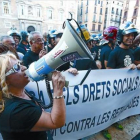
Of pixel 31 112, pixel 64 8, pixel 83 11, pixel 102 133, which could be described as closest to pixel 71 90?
pixel 31 112

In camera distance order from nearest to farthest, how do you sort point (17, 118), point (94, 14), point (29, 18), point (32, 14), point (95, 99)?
point (17, 118) → point (95, 99) → point (29, 18) → point (32, 14) → point (94, 14)

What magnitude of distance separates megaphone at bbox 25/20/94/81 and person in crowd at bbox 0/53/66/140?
0.28 feet

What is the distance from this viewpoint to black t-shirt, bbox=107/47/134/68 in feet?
7.62

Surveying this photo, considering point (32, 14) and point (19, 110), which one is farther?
point (32, 14)

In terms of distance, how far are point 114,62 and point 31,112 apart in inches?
74.5

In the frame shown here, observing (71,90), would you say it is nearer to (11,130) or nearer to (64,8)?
(11,130)

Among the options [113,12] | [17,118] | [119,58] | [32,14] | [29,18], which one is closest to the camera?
[17,118]

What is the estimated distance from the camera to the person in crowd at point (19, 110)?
2.73 feet

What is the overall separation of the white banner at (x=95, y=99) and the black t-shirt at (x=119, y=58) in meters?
0.19

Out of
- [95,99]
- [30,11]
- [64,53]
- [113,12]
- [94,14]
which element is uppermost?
[113,12]

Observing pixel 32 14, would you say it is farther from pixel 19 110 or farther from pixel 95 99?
pixel 19 110

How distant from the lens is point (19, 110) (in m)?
0.84

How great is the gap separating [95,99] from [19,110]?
134cm

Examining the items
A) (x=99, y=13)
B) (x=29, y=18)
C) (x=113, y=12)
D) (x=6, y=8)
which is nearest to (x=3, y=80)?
(x=29, y=18)
